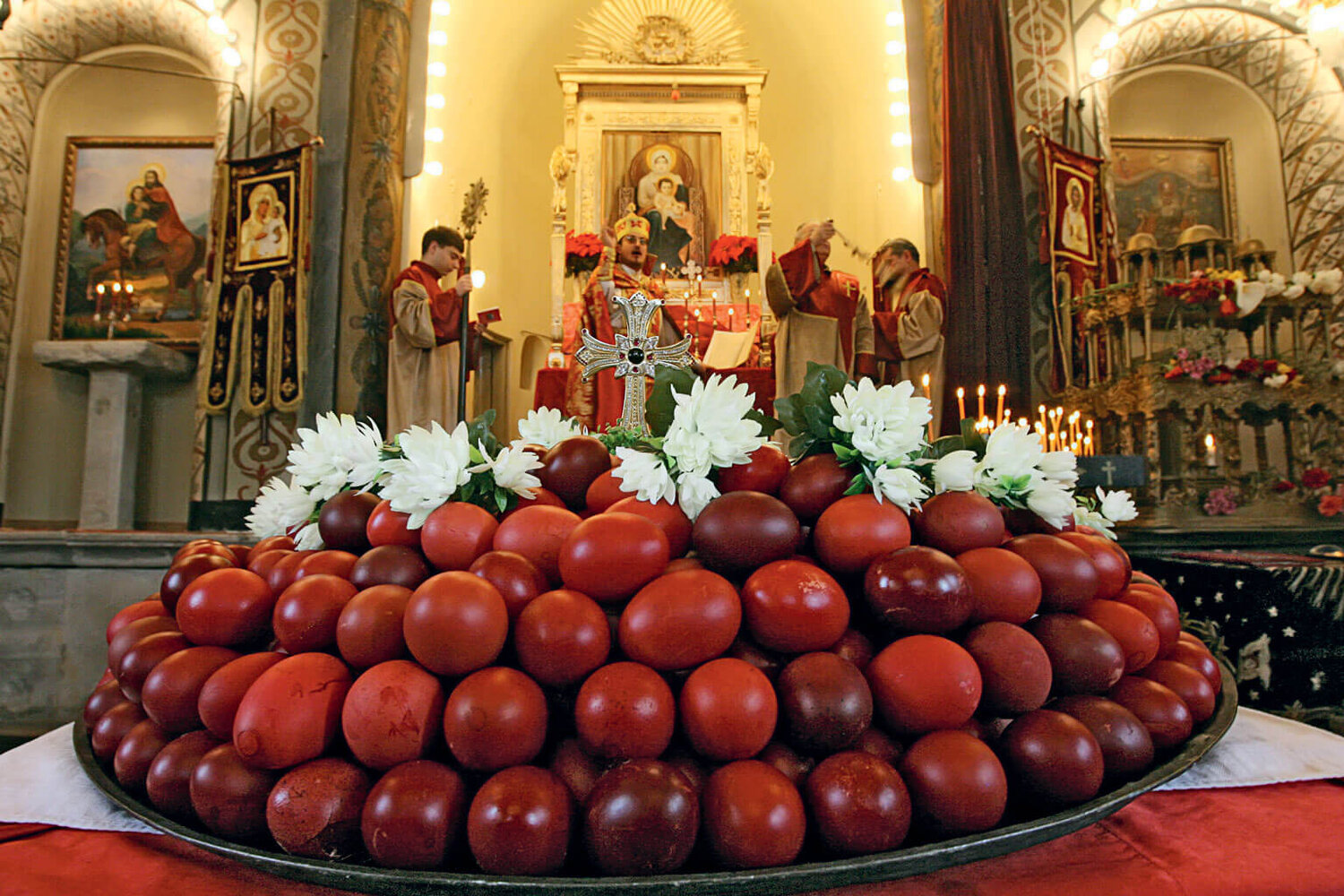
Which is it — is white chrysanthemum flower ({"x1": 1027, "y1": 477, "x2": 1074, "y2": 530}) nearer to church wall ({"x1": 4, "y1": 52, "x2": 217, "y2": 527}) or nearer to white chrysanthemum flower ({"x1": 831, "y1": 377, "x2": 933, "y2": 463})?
white chrysanthemum flower ({"x1": 831, "y1": 377, "x2": 933, "y2": 463})

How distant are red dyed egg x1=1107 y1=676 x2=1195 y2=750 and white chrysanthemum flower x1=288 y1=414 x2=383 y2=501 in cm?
84

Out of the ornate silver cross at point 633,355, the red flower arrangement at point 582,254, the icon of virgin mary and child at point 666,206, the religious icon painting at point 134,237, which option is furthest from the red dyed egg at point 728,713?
the religious icon painting at point 134,237

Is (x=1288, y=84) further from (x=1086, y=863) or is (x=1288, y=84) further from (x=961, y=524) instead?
(x=1086, y=863)

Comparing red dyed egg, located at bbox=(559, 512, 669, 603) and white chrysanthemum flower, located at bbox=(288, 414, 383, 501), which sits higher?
white chrysanthemum flower, located at bbox=(288, 414, 383, 501)

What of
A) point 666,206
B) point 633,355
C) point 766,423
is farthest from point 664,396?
point 666,206

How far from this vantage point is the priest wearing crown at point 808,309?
462 centimetres

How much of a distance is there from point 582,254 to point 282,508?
5.69 meters

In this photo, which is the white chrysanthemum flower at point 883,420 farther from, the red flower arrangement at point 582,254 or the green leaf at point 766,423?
the red flower arrangement at point 582,254

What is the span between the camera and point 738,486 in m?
0.84

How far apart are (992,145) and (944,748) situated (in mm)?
4864

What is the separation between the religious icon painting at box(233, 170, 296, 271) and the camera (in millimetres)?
4930

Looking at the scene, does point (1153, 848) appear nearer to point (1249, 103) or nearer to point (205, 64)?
point (205, 64)

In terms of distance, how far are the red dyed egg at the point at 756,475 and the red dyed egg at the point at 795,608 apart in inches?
6.1

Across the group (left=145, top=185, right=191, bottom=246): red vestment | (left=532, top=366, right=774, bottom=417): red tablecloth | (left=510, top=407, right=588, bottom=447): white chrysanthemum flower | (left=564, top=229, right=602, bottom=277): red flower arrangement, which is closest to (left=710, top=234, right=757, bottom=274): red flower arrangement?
(left=564, top=229, right=602, bottom=277): red flower arrangement
